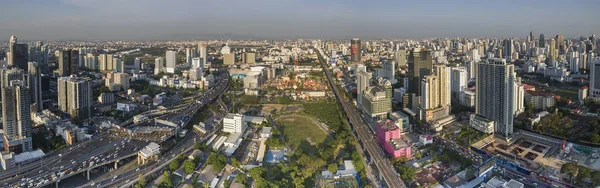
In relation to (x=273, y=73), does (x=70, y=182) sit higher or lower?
lower

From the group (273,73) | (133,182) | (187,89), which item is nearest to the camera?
(133,182)

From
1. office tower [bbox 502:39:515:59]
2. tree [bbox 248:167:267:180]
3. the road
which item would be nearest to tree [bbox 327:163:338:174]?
the road

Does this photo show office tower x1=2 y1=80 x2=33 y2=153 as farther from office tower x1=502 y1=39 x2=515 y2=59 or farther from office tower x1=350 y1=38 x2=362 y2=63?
office tower x1=502 y1=39 x2=515 y2=59

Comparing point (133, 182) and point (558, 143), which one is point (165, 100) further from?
point (558, 143)

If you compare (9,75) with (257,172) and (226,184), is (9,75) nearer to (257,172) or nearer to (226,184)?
(226,184)

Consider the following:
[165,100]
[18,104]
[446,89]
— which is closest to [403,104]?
[446,89]

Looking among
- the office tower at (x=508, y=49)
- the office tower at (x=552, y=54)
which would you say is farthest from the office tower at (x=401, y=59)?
the office tower at (x=508, y=49)
